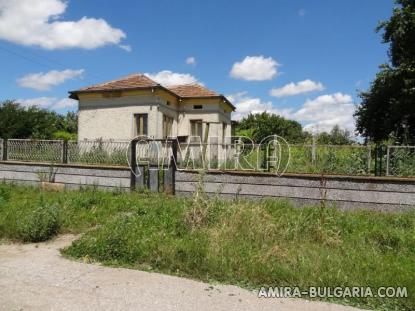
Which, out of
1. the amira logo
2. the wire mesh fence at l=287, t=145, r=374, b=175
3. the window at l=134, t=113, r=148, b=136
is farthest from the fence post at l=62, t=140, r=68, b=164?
the window at l=134, t=113, r=148, b=136

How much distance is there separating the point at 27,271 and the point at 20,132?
2771 centimetres

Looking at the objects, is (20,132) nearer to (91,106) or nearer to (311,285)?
(91,106)

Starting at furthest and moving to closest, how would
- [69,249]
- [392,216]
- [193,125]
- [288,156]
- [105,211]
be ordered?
1. [193,125]
2. [288,156]
3. [105,211]
4. [392,216]
5. [69,249]

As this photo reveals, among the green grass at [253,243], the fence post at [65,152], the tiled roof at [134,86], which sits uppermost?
the tiled roof at [134,86]

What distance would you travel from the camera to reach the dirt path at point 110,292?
3.43 meters

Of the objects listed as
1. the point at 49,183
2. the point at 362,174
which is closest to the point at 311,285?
the point at 362,174

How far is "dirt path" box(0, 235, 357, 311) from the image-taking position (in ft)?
11.3

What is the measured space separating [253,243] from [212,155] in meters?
4.07

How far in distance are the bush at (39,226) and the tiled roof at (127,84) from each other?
11.2 metres

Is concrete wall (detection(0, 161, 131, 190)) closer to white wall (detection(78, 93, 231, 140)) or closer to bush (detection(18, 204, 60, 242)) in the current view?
bush (detection(18, 204, 60, 242))

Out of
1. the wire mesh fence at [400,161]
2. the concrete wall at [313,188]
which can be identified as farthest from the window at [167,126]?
the wire mesh fence at [400,161]

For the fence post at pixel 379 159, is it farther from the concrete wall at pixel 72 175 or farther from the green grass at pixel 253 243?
the concrete wall at pixel 72 175

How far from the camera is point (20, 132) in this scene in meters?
28.6

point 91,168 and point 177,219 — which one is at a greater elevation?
point 91,168
